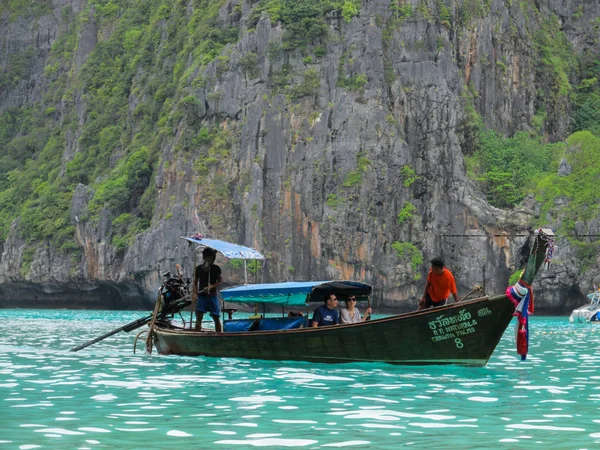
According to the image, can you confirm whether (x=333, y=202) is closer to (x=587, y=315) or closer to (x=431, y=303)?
(x=587, y=315)

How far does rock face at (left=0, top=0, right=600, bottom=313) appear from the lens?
69.1 m

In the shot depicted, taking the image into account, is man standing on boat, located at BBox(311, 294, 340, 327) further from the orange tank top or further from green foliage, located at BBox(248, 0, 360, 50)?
green foliage, located at BBox(248, 0, 360, 50)

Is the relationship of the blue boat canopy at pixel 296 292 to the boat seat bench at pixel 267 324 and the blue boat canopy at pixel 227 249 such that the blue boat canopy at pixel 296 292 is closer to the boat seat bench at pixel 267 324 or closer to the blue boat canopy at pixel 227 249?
the boat seat bench at pixel 267 324

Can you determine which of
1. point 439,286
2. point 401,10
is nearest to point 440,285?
point 439,286

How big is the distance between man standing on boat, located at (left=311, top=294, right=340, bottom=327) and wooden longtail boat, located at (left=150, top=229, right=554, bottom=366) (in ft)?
1.72

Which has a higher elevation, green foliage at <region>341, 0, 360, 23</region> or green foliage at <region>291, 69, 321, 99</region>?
green foliage at <region>341, 0, 360, 23</region>

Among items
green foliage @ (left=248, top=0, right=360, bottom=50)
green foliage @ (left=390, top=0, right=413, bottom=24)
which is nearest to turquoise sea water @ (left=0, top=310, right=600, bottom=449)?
green foliage @ (left=248, top=0, right=360, bottom=50)

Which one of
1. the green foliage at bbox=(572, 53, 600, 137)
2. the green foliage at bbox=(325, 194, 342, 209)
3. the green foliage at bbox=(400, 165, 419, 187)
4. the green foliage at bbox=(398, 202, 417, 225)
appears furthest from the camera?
the green foliage at bbox=(572, 53, 600, 137)

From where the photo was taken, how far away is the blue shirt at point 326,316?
22.7m

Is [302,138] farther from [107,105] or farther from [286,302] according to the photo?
[286,302]

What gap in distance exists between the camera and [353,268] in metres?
69.4

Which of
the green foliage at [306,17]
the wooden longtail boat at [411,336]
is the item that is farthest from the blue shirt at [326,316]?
the green foliage at [306,17]

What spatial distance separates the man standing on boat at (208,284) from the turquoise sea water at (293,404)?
5.54ft

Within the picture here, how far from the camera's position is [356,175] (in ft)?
230
